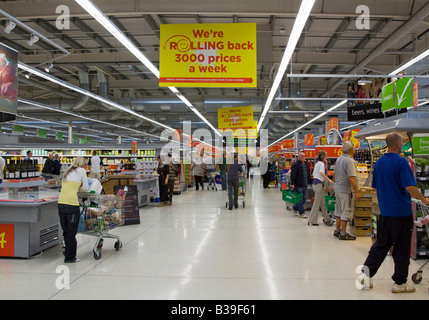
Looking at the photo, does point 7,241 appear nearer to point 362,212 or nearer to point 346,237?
point 346,237

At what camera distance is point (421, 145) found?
4922mm

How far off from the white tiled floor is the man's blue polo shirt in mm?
907

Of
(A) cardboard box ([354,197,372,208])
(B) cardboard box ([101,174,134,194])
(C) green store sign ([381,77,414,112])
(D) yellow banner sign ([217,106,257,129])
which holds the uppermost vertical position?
(D) yellow banner sign ([217,106,257,129])

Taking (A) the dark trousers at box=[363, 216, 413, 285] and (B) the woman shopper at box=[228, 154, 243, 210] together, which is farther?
(B) the woman shopper at box=[228, 154, 243, 210]

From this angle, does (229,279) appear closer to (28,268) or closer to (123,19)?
(28,268)

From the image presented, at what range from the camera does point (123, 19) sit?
33.4ft

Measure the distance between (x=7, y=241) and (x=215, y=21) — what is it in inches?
323

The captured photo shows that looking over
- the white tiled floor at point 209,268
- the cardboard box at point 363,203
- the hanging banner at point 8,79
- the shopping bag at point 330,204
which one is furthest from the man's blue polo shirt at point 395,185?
the hanging banner at point 8,79

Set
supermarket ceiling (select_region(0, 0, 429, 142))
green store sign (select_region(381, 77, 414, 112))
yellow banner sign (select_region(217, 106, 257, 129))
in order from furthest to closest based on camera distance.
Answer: yellow banner sign (select_region(217, 106, 257, 129))
supermarket ceiling (select_region(0, 0, 429, 142))
green store sign (select_region(381, 77, 414, 112))

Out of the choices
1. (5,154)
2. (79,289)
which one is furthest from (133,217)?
(5,154)

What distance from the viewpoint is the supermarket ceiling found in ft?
27.0

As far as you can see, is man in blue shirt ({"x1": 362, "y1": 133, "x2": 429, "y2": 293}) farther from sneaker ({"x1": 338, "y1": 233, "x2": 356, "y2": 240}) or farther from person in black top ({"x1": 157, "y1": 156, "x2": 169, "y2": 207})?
person in black top ({"x1": 157, "y1": 156, "x2": 169, "y2": 207})

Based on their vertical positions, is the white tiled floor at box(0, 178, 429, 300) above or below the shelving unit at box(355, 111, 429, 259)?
below

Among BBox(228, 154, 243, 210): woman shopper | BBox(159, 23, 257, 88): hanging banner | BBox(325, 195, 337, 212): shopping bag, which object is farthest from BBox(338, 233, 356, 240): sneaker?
BBox(228, 154, 243, 210): woman shopper
